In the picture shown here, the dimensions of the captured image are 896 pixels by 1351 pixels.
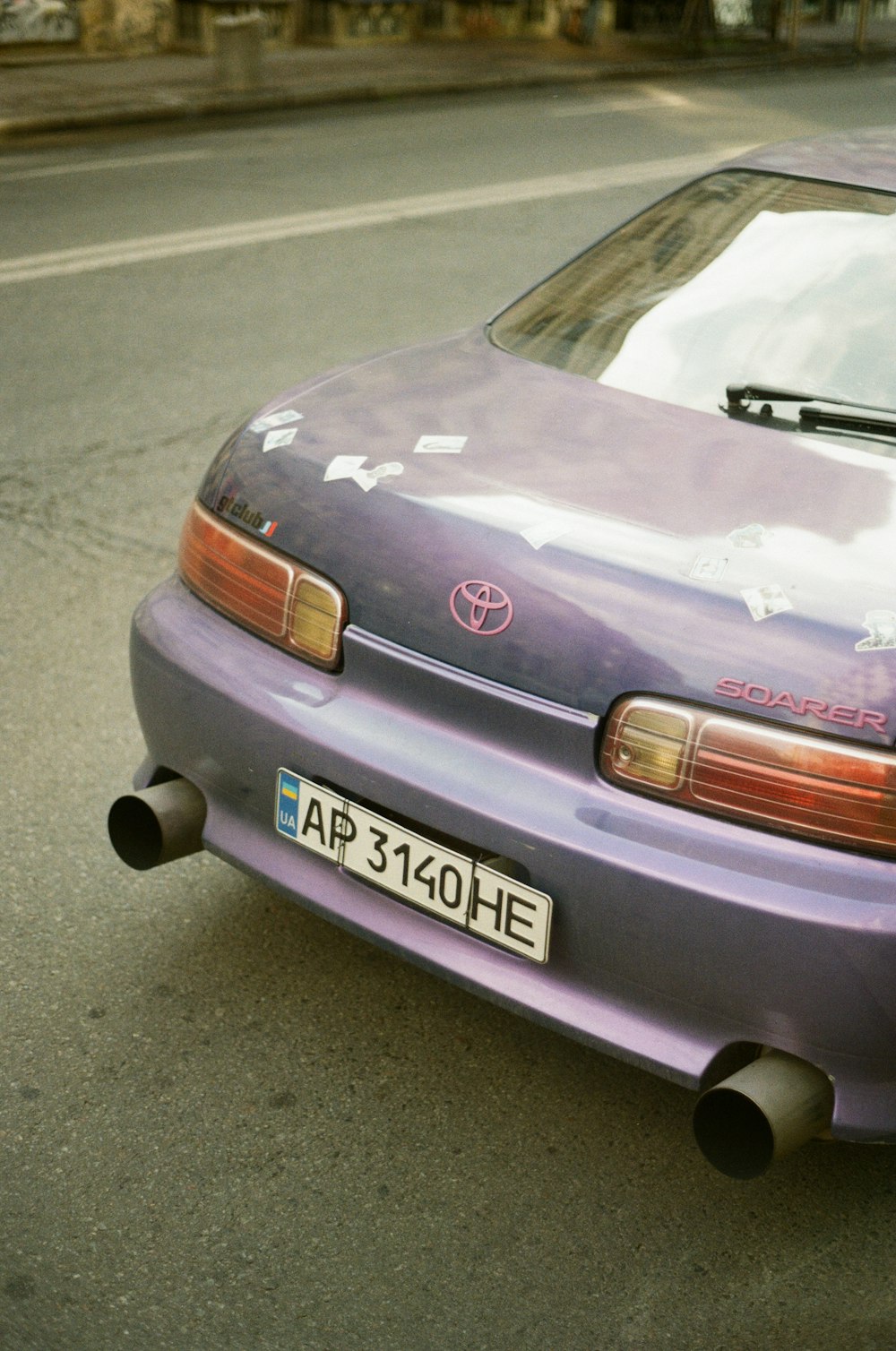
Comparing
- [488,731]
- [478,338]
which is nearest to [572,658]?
[488,731]

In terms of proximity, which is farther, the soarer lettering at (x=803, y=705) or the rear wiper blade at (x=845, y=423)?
the rear wiper blade at (x=845, y=423)

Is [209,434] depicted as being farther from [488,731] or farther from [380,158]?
[380,158]

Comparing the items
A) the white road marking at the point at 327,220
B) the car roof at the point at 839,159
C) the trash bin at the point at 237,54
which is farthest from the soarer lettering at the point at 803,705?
the trash bin at the point at 237,54

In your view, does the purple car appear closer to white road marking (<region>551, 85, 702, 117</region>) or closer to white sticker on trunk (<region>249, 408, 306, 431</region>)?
white sticker on trunk (<region>249, 408, 306, 431</region>)

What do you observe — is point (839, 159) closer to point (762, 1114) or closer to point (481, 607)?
point (481, 607)

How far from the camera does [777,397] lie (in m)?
2.84

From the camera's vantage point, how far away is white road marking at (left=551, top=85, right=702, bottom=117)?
16.4 metres

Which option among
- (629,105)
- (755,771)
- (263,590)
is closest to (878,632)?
(755,771)

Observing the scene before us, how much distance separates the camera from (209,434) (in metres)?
5.91

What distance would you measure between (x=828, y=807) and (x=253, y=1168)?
109 centimetres

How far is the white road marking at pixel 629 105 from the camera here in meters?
16.4

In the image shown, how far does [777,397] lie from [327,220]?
297 inches

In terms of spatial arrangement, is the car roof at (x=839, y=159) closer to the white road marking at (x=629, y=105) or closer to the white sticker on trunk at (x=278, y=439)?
the white sticker on trunk at (x=278, y=439)

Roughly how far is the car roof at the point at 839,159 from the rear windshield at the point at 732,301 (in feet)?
0.15
